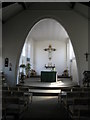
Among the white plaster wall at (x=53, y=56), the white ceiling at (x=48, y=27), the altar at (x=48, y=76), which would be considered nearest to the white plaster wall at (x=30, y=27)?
the white ceiling at (x=48, y=27)

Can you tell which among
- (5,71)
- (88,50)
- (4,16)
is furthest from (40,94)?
(4,16)

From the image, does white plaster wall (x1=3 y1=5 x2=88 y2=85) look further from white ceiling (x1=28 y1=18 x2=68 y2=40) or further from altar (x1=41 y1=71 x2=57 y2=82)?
altar (x1=41 y1=71 x2=57 y2=82)

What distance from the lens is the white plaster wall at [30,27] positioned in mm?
12250

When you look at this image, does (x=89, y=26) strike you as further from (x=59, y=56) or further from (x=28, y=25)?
(x=59, y=56)

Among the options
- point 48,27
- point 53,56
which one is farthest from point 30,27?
point 53,56

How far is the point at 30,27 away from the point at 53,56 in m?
8.71

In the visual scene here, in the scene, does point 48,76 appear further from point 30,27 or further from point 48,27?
point 30,27

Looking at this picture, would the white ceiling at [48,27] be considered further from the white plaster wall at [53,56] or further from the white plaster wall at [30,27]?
the white plaster wall at [53,56]

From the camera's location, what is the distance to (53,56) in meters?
20.7

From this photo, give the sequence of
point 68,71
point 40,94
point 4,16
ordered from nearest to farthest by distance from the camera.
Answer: point 40,94
point 4,16
point 68,71

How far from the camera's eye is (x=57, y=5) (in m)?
12.3

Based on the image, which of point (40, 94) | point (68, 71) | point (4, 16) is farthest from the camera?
point (68, 71)

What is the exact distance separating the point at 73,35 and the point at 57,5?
2154mm

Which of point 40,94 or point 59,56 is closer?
point 40,94
